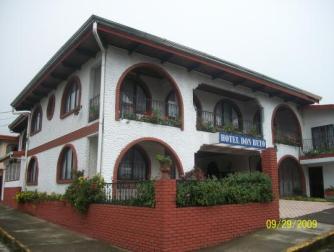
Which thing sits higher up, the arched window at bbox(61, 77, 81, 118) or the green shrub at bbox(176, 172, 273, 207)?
the arched window at bbox(61, 77, 81, 118)

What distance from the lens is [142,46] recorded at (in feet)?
42.8

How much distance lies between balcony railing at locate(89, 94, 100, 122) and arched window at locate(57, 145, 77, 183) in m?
2.18

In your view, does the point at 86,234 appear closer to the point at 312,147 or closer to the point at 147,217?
the point at 147,217

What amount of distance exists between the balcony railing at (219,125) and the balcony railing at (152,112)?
1305 millimetres

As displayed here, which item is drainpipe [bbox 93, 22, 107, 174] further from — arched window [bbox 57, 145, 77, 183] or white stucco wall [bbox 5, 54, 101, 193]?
arched window [bbox 57, 145, 77, 183]

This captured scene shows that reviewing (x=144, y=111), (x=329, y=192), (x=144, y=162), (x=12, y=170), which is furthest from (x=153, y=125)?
(x=12, y=170)

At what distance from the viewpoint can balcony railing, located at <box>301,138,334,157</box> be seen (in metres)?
19.9

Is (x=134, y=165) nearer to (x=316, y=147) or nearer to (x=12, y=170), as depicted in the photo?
(x=316, y=147)

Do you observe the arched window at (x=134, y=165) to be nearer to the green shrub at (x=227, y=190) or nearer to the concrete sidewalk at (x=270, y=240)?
the green shrub at (x=227, y=190)

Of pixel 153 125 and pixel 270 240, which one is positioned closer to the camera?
pixel 270 240

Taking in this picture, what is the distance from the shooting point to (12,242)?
9.87 m

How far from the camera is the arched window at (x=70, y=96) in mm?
14959
